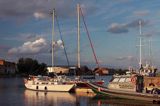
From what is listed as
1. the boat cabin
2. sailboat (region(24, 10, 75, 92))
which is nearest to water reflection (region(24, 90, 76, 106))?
the boat cabin

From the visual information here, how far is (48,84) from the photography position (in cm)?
7581

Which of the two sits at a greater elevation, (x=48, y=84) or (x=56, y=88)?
(x=48, y=84)

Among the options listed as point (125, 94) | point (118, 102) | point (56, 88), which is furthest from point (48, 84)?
point (118, 102)

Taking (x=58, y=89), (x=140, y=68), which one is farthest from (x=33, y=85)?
(x=140, y=68)

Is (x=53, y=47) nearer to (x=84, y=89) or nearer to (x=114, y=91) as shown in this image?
(x=84, y=89)

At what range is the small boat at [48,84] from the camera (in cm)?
7331

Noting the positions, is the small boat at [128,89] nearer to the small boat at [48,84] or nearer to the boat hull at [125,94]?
the boat hull at [125,94]

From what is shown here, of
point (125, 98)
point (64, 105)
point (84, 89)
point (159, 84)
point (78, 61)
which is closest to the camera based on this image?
point (64, 105)

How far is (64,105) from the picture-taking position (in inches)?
1923

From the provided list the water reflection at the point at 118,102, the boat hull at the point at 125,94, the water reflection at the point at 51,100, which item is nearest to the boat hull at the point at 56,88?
the water reflection at the point at 51,100

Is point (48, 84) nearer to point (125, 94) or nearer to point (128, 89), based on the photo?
point (128, 89)

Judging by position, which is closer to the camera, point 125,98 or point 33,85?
point 125,98

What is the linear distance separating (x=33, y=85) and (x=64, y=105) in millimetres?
31947

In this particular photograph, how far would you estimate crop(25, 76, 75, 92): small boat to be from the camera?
241 ft
